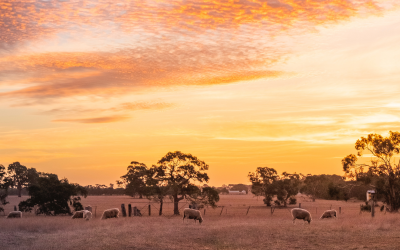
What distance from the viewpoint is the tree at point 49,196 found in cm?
4609

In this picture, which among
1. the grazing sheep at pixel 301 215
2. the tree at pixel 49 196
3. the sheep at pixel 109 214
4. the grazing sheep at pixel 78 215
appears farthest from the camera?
the tree at pixel 49 196

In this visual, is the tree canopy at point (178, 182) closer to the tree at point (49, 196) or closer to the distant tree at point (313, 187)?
the tree at point (49, 196)

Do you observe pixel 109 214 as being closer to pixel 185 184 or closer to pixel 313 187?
pixel 185 184

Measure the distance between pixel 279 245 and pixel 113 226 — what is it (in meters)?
12.9

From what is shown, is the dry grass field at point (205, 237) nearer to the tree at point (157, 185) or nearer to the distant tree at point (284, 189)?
the tree at point (157, 185)

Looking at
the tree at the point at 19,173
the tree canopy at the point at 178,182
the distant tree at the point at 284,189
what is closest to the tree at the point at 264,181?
the distant tree at the point at 284,189

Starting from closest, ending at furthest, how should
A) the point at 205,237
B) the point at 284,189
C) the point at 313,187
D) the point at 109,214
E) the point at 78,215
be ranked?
the point at 205,237 → the point at 109,214 → the point at 78,215 → the point at 284,189 → the point at 313,187

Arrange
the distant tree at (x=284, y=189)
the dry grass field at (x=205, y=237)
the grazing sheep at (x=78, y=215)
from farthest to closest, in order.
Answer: the distant tree at (x=284, y=189) → the grazing sheep at (x=78, y=215) → the dry grass field at (x=205, y=237)

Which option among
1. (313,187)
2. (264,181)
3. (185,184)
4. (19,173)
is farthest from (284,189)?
(19,173)

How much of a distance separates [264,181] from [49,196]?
122ft

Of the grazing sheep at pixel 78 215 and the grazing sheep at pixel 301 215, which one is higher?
the grazing sheep at pixel 301 215

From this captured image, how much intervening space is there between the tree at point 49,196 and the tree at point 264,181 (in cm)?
3333

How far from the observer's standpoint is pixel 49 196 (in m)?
46.2

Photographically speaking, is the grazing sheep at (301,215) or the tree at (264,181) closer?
the grazing sheep at (301,215)
